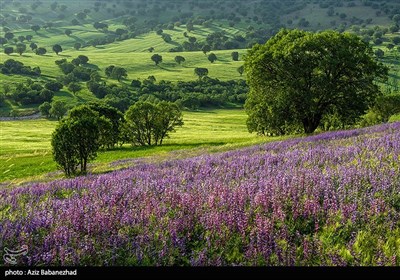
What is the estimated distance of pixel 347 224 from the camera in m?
5.41

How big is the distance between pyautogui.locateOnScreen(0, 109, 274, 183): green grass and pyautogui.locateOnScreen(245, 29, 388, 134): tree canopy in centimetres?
584

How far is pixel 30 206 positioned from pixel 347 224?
242 inches

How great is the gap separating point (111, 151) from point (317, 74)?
126 ft

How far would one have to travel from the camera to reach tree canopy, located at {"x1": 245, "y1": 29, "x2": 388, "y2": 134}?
37.7 metres

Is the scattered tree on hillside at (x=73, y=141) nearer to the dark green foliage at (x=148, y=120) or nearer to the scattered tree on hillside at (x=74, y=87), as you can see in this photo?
the dark green foliage at (x=148, y=120)

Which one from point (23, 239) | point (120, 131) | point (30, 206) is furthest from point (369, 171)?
point (120, 131)

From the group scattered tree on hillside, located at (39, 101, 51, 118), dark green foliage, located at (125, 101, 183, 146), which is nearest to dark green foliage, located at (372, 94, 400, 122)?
dark green foliage, located at (125, 101, 183, 146)

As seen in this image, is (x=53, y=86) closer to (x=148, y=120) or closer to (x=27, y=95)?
(x=27, y=95)

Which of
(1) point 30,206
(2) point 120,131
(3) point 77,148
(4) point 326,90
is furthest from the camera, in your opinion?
(2) point 120,131

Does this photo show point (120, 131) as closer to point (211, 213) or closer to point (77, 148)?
point (77, 148)

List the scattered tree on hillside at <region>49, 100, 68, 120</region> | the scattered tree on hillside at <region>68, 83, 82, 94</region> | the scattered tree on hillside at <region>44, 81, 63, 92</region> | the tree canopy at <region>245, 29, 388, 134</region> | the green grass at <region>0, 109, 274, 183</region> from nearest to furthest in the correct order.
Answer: the tree canopy at <region>245, 29, 388, 134</region>, the green grass at <region>0, 109, 274, 183</region>, the scattered tree on hillside at <region>49, 100, 68, 120</region>, the scattered tree on hillside at <region>44, 81, 63, 92</region>, the scattered tree on hillside at <region>68, 83, 82, 94</region>

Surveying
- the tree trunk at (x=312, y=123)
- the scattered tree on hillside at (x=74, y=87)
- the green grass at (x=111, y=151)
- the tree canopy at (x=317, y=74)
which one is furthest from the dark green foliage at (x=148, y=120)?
the scattered tree on hillside at (x=74, y=87)

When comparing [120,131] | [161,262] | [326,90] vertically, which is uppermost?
[161,262]

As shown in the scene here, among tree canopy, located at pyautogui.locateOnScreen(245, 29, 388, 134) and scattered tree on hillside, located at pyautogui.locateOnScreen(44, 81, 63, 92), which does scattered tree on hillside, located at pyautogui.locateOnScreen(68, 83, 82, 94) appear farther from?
tree canopy, located at pyautogui.locateOnScreen(245, 29, 388, 134)
